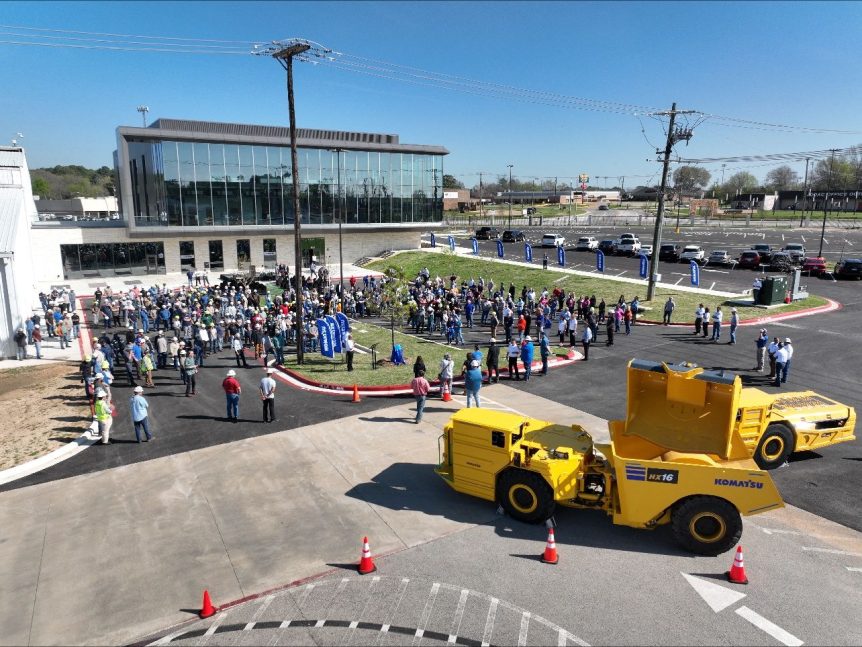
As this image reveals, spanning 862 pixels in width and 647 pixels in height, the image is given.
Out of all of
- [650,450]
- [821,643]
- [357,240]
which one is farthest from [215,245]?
[821,643]

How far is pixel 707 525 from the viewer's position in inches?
353

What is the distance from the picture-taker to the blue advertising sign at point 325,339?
841 inches

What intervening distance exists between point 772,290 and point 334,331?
23.3 m

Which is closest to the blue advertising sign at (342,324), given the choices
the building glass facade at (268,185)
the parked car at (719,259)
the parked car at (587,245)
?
the building glass facade at (268,185)

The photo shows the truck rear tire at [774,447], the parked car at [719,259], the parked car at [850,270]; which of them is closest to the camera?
the truck rear tire at [774,447]

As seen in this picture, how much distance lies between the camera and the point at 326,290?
35.0m

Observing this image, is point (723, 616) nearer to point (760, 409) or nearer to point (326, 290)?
point (760, 409)

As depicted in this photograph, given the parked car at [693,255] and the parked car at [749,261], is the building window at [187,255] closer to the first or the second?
the parked car at [693,255]

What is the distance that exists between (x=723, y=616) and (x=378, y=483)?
6482 mm

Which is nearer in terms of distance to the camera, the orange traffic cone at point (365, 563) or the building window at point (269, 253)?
the orange traffic cone at point (365, 563)

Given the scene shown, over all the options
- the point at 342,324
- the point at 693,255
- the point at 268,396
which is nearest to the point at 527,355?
the point at 342,324

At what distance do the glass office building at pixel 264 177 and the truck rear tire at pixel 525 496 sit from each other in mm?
29681

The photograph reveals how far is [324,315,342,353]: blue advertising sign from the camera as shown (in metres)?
21.3

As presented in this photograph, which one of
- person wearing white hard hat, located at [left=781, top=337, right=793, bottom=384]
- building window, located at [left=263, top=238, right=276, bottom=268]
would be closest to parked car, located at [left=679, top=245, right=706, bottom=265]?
person wearing white hard hat, located at [left=781, top=337, right=793, bottom=384]
